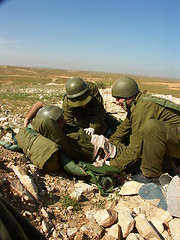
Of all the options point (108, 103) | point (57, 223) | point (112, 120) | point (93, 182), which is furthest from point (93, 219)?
point (108, 103)

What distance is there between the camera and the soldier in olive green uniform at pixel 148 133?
12.4 ft

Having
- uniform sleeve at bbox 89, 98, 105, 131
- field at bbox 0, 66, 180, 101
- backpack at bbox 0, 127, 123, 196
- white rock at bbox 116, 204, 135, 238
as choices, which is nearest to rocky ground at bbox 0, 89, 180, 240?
white rock at bbox 116, 204, 135, 238

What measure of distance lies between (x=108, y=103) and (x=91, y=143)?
7.10m

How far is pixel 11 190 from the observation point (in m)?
3.20

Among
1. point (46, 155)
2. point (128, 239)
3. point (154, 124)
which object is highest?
point (154, 124)

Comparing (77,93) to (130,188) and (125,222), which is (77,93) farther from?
(125,222)

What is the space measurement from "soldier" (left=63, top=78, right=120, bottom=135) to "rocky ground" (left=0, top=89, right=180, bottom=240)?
166cm

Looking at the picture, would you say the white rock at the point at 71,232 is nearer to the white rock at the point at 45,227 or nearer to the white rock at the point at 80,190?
the white rock at the point at 45,227

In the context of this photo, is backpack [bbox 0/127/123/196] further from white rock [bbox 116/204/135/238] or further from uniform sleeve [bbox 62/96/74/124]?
uniform sleeve [bbox 62/96/74/124]

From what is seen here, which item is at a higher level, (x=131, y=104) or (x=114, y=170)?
(x=131, y=104)

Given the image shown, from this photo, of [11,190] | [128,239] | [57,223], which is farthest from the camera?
[11,190]

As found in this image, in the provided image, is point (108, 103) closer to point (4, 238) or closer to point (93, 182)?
point (93, 182)

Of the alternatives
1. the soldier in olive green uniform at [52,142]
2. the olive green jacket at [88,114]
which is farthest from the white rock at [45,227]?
the olive green jacket at [88,114]

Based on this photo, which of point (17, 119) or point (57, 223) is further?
point (17, 119)
